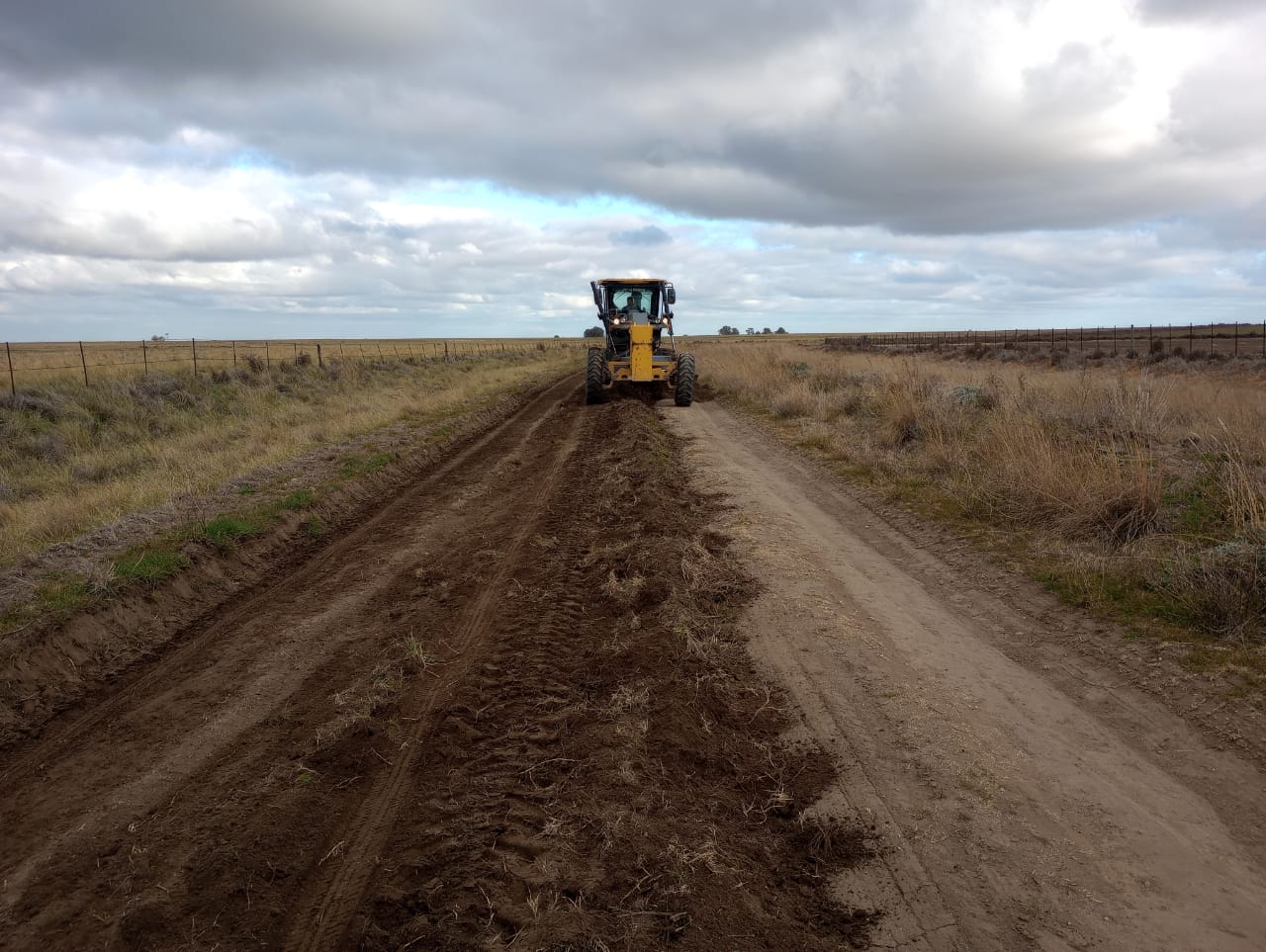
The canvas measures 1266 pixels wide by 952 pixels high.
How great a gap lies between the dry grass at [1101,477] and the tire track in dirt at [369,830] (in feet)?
16.5

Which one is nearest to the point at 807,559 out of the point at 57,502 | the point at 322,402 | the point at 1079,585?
the point at 1079,585

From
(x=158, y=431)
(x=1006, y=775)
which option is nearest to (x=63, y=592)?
(x=1006, y=775)

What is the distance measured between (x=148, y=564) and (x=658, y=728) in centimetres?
564

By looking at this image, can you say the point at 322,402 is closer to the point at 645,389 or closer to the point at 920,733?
the point at 645,389

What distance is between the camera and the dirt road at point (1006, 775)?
3.15m

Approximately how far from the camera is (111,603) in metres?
6.59

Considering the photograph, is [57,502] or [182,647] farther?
[57,502]

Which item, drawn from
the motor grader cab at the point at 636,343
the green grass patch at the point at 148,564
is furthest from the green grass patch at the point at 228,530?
the motor grader cab at the point at 636,343

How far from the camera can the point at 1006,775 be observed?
409 centimetres

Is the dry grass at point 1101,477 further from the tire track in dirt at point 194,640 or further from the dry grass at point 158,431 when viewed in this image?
the dry grass at point 158,431

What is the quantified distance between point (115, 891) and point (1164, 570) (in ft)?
23.8

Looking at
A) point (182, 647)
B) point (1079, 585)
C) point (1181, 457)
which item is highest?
point (1181, 457)

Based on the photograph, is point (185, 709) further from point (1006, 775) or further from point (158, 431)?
point (158, 431)

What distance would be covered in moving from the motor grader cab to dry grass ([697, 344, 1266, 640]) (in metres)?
6.92
